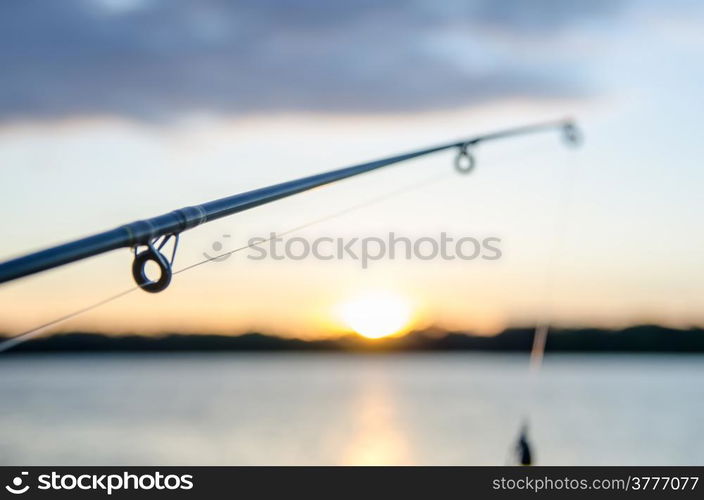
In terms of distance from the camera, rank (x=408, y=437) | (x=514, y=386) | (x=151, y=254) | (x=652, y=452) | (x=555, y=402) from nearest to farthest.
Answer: (x=151, y=254), (x=652, y=452), (x=408, y=437), (x=555, y=402), (x=514, y=386)

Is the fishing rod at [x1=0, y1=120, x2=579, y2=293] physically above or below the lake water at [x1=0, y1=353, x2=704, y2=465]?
below

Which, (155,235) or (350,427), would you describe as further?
(350,427)

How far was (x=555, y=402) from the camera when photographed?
1986 inches

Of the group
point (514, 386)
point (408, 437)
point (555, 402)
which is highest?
point (514, 386)

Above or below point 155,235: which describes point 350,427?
above

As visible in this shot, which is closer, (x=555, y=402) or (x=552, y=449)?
(x=552, y=449)

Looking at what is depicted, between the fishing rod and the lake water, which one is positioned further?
the lake water

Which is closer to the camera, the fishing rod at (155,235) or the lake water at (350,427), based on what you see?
the fishing rod at (155,235)

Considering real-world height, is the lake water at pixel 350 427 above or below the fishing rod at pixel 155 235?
above
